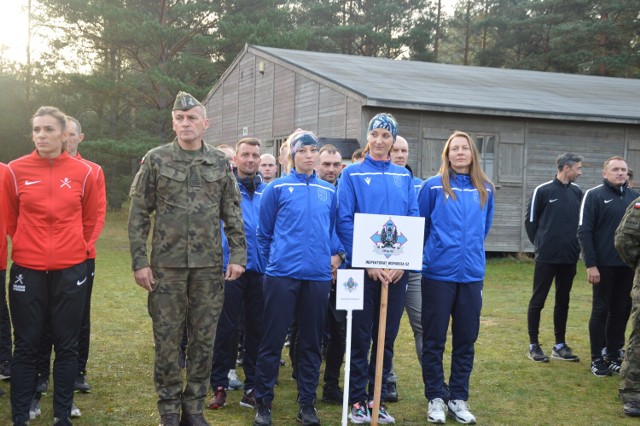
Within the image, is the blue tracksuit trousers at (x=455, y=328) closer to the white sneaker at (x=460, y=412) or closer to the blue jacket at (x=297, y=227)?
the white sneaker at (x=460, y=412)

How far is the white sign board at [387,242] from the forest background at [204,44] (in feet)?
78.5

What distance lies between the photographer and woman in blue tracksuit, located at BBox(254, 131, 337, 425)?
207 inches

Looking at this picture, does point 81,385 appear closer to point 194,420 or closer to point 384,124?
point 194,420

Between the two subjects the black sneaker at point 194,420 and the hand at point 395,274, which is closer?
the black sneaker at point 194,420

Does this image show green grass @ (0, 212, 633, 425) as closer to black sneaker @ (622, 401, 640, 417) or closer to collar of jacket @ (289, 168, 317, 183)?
black sneaker @ (622, 401, 640, 417)

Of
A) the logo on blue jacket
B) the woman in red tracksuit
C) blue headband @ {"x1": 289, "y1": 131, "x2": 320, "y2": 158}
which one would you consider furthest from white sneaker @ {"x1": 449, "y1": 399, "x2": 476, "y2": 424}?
the woman in red tracksuit

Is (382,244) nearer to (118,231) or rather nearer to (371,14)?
→ (118,231)

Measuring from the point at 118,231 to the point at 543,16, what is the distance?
24984mm

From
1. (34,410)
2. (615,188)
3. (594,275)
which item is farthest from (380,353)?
(615,188)

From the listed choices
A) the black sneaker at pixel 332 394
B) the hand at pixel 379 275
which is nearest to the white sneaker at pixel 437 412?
the black sneaker at pixel 332 394

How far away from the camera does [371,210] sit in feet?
18.0

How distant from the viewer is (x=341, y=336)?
6.05m

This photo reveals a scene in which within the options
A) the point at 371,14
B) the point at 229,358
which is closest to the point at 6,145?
the point at 371,14

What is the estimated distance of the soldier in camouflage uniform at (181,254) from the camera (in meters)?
4.83
